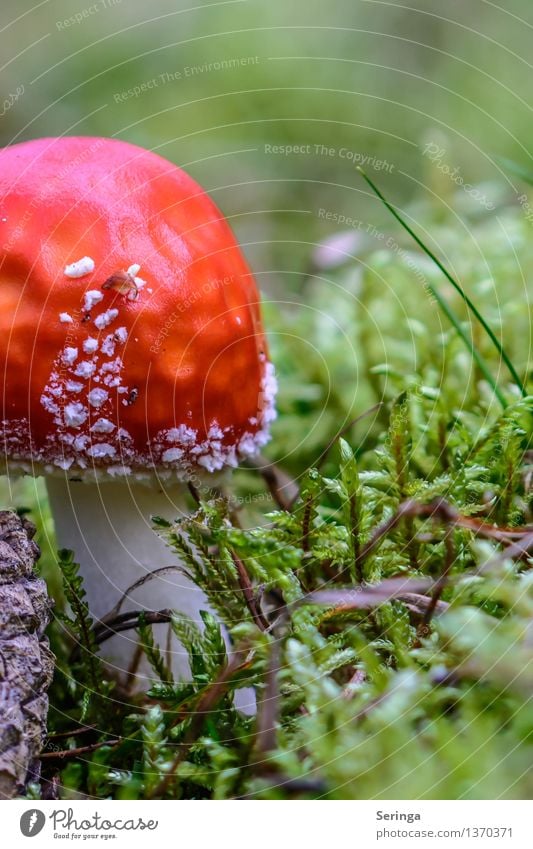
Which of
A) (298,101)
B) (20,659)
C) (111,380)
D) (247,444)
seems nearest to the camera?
(20,659)

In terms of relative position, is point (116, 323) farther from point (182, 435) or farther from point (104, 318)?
point (182, 435)

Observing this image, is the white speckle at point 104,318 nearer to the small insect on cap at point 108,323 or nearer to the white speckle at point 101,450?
the small insect on cap at point 108,323

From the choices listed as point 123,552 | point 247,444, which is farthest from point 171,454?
point 123,552

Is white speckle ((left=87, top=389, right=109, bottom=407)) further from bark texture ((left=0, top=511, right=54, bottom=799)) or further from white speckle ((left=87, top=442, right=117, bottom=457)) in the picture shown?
bark texture ((left=0, top=511, right=54, bottom=799))

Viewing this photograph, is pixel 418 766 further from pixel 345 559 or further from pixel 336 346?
pixel 336 346

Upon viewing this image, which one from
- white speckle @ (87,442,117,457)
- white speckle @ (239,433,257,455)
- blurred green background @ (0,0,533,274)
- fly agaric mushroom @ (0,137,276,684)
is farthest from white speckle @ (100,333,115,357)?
blurred green background @ (0,0,533,274)

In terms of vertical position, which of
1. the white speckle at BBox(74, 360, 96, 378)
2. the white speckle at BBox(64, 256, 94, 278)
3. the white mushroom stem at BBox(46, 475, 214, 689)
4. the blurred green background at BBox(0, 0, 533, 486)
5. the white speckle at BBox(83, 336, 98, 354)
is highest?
the blurred green background at BBox(0, 0, 533, 486)

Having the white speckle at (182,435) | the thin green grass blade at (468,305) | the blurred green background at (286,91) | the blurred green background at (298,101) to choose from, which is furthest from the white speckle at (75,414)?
the blurred green background at (286,91)
